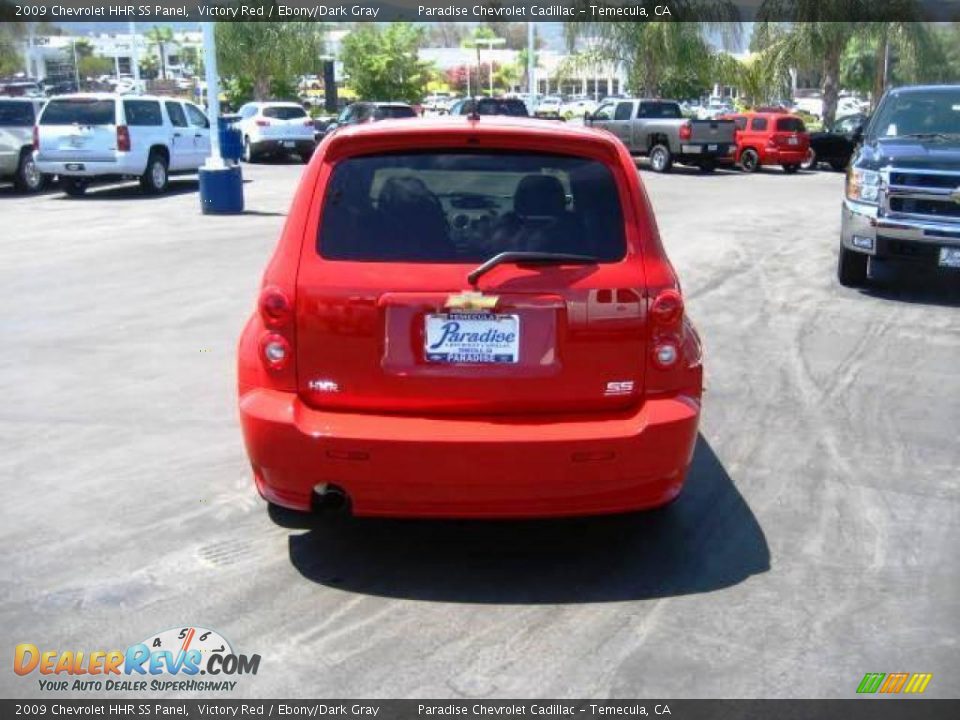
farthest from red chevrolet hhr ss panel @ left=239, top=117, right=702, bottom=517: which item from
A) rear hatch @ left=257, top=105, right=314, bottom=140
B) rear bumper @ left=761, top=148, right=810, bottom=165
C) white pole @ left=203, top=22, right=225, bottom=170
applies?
rear hatch @ left=257, top=105, right=314, bottom=140

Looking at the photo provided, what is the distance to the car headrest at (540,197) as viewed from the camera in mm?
4324

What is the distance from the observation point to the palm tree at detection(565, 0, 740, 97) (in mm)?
35281

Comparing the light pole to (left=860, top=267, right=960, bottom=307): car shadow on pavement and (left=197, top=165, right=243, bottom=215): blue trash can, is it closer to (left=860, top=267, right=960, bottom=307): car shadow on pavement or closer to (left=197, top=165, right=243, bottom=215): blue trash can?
(left=197, top=165, right=243, bottom=215): blue trash can

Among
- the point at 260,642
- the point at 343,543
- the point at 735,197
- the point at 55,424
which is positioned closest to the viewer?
the point at 260,642

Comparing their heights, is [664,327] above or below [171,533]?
above

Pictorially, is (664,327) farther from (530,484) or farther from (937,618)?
(937,618)

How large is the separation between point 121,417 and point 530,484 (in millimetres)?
3325

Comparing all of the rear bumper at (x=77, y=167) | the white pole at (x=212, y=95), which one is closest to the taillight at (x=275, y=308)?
the white pole at (x=212, y=95)

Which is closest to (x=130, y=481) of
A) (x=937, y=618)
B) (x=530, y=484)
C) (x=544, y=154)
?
(x=530, y=484)

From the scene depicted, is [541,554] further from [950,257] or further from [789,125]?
[789,125]

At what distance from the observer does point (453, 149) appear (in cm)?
425

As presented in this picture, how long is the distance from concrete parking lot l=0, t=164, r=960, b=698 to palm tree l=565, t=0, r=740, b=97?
95.0 feet

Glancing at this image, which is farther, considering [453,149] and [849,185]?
[849,185]

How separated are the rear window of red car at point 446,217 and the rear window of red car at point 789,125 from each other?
25.2 m
